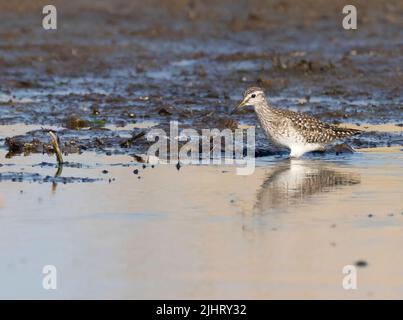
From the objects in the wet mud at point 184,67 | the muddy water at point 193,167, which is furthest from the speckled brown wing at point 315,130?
the wet mud at point 184,67

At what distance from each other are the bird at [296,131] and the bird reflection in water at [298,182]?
0.38m

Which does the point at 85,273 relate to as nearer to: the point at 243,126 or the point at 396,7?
the point at 243,126

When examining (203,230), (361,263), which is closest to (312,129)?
(203,230)

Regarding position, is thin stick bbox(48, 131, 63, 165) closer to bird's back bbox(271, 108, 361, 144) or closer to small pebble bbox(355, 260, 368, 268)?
bird's back bbox(271, 108, 361, 144)

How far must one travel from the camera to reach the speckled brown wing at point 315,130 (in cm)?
1268

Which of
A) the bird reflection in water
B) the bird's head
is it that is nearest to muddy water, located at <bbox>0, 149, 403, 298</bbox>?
the bird reflection in water

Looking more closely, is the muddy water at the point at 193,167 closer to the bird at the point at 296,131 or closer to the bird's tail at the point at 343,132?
the bird at the point at 296,131

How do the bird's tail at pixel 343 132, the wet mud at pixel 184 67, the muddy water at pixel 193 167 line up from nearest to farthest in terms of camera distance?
the muddy water at pixel 193 167
the bird's tail at pixel 343 132
the wet mud at pixel 184 67

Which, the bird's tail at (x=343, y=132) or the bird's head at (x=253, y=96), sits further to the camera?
the bird's head at (x=253, y=96)

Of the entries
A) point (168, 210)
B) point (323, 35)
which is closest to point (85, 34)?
point (323, 35)

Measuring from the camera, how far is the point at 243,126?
14641mm

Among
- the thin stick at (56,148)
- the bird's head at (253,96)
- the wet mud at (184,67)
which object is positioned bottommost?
the thin stick at (56,148)

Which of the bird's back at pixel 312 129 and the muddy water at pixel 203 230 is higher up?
the bird's back at pixel 312 129

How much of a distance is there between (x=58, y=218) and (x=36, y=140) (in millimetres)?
3734
